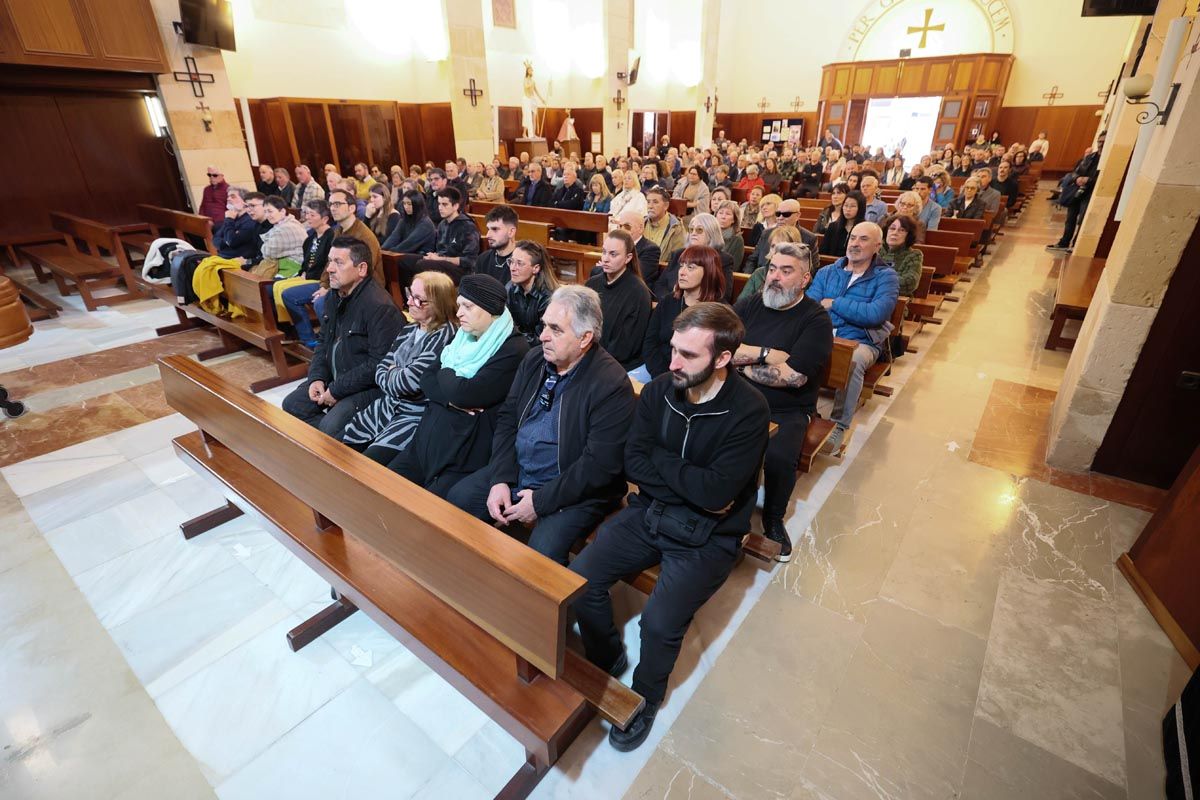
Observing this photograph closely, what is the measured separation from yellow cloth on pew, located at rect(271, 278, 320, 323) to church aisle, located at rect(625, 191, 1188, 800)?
3916 millimetres

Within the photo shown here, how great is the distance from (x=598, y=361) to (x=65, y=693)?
219cm

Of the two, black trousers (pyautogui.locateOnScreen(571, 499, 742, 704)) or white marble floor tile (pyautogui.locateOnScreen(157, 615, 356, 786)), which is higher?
black trousers (pyautogui.locateOnScreen(571, 499, 742, 704))

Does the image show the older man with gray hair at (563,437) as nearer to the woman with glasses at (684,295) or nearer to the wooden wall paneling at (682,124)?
the woman with glasses at (684,295)

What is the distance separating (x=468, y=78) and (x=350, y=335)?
31.0ft

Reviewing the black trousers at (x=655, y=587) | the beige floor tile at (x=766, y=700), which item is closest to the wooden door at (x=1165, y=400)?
the beige floor tile at (x=766, y=700)

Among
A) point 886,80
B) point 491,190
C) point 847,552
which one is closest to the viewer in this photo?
A: point 847,552

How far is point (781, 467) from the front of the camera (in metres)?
2.56

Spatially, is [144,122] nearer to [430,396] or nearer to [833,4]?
[430,396]

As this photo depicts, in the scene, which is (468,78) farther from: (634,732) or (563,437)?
(634,732)

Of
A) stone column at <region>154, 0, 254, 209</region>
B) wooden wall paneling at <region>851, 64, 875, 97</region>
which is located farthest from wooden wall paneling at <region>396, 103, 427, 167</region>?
wooden wall paneling at <region>851, 64, 875, 97</region>

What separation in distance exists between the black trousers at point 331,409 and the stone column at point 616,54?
12.0 metres

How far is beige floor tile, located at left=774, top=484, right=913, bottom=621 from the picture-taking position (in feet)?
7.88

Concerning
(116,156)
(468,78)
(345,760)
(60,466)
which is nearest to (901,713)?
(345,760)

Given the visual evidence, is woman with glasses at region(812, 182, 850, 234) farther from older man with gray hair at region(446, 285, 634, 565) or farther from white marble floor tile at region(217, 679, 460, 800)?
white marble floor tile at region(217, 679, 460, 800)
